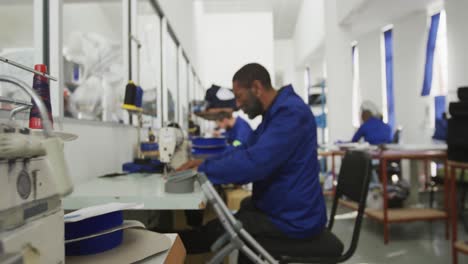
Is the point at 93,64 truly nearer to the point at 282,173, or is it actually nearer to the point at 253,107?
the point at 253,107

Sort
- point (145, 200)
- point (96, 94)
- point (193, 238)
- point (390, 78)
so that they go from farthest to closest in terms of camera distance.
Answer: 1. point (390, 78)
2. point (96, 94)
3. point (193, 238)
4. point (145, 200)

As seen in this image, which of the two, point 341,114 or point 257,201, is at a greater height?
point 341,114

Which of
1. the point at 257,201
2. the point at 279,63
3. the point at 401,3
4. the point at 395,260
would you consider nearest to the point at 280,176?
the point at 257,201

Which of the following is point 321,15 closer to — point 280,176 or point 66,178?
point 280,176

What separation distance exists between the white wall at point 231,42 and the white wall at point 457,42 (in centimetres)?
430

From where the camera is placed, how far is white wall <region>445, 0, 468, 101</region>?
189 inches

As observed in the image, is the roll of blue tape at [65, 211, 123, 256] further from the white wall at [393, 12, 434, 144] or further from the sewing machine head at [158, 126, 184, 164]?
the white wall at [393, 12, 434, 144]

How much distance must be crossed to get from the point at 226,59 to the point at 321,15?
260 centimetres

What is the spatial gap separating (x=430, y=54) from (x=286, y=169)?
227 inches

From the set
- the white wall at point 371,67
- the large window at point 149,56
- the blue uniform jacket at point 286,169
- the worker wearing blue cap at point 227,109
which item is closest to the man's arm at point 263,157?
the blue uniform jacket at point 286,169

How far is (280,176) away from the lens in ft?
4.54

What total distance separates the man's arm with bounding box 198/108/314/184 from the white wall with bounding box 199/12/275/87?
24.4 feet

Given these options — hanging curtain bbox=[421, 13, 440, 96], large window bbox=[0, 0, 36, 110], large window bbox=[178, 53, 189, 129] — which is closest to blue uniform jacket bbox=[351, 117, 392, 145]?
hanging curtain bbox=[421, 13, 440, 96]

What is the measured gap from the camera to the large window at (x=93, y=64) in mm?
2094
